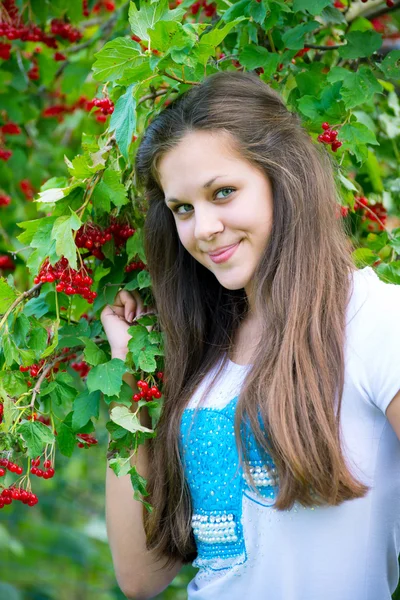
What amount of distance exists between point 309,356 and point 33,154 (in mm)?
2147

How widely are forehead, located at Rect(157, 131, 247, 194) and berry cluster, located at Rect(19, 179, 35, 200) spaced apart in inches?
69.4

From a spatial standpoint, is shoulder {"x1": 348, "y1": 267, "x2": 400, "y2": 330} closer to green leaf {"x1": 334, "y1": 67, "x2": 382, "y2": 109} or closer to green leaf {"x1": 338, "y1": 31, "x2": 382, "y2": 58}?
green leaf {"x1": 334, "y1": 67, "x2": 382, "y2": 109}

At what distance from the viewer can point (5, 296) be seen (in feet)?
6.15

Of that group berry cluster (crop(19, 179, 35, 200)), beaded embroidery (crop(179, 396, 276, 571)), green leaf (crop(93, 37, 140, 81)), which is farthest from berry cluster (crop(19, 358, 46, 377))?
berry cluster (crop(19, 179, 35, 200))

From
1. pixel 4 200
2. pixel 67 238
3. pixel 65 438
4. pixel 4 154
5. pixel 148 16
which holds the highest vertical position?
pixel 148 16

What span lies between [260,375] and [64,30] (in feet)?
5.99

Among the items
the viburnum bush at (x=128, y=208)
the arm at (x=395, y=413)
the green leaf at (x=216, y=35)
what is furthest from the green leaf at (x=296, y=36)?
the arm at (x=395, y=413)

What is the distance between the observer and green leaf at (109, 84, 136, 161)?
1713mm

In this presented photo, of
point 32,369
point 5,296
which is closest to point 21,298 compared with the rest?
point 5,296

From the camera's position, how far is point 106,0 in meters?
3.50

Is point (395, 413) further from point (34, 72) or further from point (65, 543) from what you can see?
point (34, 72)

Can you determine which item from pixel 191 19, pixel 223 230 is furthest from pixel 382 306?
pixel 191 19

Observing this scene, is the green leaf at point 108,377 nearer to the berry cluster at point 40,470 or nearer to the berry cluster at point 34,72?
the berry cluster at point 40,470

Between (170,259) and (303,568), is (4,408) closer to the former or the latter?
(170,259)
